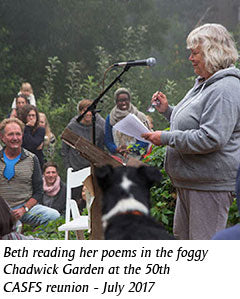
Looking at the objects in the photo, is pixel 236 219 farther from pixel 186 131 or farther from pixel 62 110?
pixel 62 110

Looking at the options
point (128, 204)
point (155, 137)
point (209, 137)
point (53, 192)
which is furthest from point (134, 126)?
point (53, 192)

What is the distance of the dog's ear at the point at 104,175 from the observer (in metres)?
2.26

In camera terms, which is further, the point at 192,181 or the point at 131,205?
the point at 192,181

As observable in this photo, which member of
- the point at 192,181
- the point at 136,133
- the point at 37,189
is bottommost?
the point at 37,189

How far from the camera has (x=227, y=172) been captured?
10.3 ft

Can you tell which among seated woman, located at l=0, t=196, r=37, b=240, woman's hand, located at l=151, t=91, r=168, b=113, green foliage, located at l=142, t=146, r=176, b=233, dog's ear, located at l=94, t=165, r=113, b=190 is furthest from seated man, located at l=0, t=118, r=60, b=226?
dog's ear, located at l=94, t=165, r=113, b=190

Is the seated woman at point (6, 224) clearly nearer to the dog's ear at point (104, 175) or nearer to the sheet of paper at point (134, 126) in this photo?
the dog's ear at point (104, 175)

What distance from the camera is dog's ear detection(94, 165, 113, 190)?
2.26 m

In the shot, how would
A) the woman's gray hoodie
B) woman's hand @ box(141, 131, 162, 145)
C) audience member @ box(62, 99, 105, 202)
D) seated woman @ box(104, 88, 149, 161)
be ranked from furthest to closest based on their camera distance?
1. audience member @ box(62, 99, 105, 202)
2. seated woman @ box(104, 88, 149, 161)
3. woman's hand @ box(141, 131, 162, 145)
4. the woman's gray hoodie

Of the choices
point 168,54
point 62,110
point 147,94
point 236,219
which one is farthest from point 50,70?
point 236,219

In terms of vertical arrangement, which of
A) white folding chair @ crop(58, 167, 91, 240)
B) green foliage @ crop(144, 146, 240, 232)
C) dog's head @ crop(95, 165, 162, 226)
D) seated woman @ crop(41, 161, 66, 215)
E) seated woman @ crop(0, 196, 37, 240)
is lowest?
seated woman @ crop(41, 161, 66, 215)

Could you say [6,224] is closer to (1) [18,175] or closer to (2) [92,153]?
(2) [92,153]

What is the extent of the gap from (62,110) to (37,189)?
6207 millimetres

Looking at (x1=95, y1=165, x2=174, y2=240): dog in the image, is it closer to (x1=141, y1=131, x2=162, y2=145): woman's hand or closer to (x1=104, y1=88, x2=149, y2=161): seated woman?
(x1=141, y1=131, x2=162, y2=145): woman's hand
